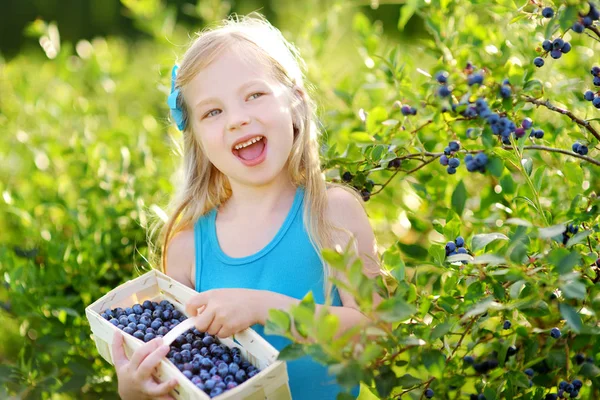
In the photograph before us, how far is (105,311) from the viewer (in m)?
1.77

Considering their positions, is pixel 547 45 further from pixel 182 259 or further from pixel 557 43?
pixel 182 259

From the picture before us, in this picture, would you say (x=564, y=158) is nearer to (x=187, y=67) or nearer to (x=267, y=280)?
(x=267, y=280)

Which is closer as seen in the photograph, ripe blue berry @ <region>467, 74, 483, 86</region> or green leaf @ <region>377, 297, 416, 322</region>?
green leaf @ <region>377, 297, 416, 322</region>

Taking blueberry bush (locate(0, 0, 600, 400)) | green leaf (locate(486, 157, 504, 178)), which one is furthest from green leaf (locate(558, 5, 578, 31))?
green leaf (locate(486, 157, 504, 178))

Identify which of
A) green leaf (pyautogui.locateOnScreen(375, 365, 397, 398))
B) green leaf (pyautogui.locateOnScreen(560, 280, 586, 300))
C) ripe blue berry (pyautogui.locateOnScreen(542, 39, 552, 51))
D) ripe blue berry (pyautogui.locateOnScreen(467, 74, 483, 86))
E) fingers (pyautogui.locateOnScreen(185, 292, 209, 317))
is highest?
ripe blue berry (pyautogui.locateOnScreen(542, 39, 552, 51))

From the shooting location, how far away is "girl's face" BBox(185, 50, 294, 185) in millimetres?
1779

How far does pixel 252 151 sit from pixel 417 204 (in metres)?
1.04

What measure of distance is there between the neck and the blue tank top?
1.4 inches

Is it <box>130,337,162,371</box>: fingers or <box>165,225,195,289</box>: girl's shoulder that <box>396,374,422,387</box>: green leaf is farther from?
<box>165,225,195,289</box>: girl's shoulder

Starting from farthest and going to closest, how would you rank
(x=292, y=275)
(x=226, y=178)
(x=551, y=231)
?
1. (x=226, y=178)
2. (x=292, y=275)
3. (x=551, y=231)

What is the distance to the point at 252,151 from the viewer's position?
1825 millimetres

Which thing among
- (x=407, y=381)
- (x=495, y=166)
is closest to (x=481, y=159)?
(x=495, y=166)

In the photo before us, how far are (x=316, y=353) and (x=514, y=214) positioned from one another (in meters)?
0.88

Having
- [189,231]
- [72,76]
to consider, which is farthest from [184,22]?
[189,231]
